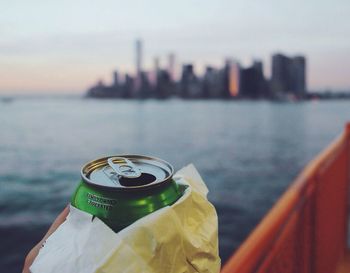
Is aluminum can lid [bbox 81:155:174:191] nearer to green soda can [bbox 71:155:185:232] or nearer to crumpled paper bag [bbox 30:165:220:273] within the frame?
green soda can [bbox 71:155:185:232]

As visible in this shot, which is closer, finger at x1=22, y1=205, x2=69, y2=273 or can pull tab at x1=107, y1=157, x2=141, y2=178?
finger at x1=22, y1=205, x2=69, y2=273

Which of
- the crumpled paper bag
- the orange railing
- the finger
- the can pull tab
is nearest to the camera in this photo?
the crumpled paper bag

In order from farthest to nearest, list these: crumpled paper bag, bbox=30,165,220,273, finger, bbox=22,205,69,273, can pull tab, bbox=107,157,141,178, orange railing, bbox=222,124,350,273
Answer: orange railing, bbox=222,124,350,273 < can pull tab, bbox=107,157,141,178 < finger, bbox=22,205,69,273 < crumpled paper bag, bbox=30,165,220,273

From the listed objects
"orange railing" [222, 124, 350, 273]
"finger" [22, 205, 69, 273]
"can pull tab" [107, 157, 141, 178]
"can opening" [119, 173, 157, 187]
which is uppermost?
Result: "can pull tab" [107, 157, 141, 178]

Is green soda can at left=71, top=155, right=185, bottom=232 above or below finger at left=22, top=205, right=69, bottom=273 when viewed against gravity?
above

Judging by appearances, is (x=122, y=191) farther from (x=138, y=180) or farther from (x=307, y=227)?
(x=307, y=227)

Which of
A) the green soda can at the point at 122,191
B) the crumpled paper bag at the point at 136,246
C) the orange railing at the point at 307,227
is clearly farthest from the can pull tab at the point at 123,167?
the orange railing at the point at 307,227

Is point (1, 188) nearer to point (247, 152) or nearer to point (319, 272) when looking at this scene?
point (319, 272)

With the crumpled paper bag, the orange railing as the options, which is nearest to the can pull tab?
the crumpled paper bag
